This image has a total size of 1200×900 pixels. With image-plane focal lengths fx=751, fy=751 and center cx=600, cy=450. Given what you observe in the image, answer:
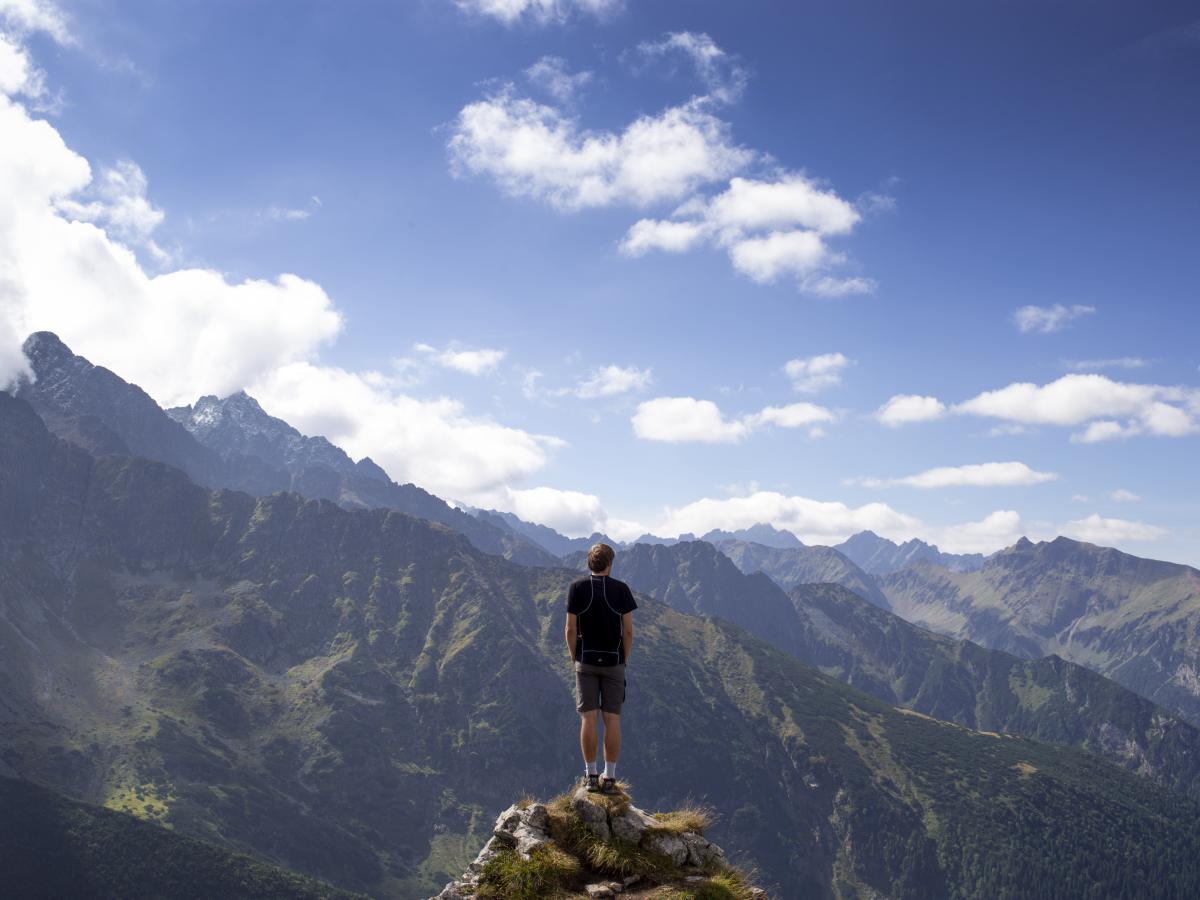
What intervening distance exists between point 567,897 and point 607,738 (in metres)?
3.85

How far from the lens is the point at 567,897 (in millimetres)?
15898

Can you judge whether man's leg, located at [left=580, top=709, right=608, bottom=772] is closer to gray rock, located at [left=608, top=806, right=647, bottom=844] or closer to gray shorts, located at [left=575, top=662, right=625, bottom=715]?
gray shorts, located at [left=575, top=662, right=625, bottom=715]

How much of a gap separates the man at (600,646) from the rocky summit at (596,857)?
106 cm

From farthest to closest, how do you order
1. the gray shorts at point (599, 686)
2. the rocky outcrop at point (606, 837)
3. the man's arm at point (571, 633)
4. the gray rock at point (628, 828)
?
the gray shorts at point (599, 686)
the man's arm at point (571, 633)
the gray rock at point (628, 828)
the rocky outcrop at point (606, 837)

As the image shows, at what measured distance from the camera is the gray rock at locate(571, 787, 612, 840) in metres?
17.9

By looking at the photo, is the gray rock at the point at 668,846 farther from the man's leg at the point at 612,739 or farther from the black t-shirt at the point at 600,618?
the black t-shirt at the point at 600,618

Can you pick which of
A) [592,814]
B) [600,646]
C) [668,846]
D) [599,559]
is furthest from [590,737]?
[599,559]

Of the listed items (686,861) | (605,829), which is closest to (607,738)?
(605,829)

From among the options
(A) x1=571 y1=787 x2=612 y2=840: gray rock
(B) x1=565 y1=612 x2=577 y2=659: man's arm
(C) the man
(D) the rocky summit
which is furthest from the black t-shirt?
(D) the rocky summit

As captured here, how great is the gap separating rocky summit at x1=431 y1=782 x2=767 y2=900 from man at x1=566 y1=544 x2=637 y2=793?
106 cm

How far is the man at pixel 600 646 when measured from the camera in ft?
61.6

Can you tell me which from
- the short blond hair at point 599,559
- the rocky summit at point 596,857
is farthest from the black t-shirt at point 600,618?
the rocky summit at point 596,857

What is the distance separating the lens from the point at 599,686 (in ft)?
62.7

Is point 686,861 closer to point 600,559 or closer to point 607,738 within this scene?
point 607,738
